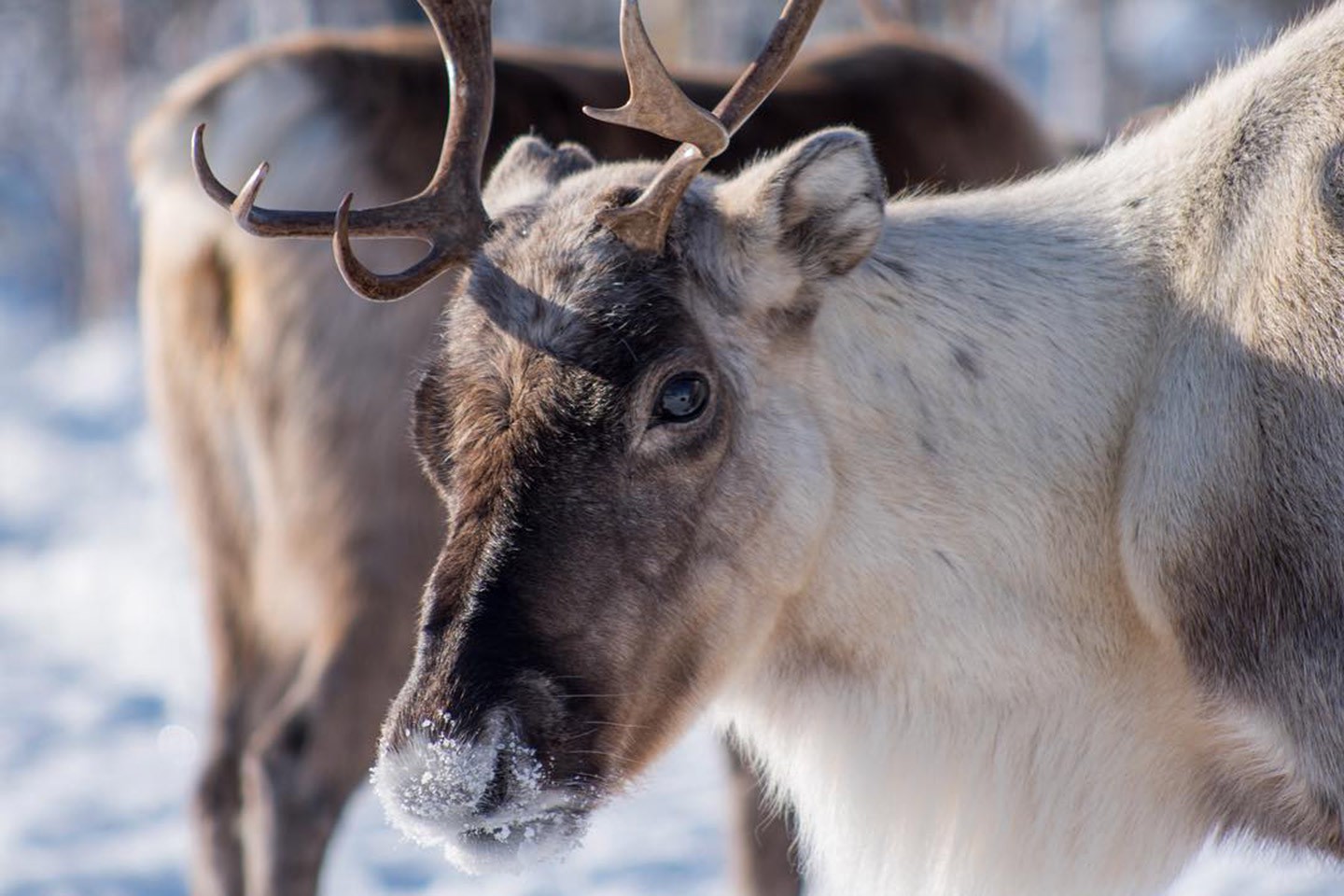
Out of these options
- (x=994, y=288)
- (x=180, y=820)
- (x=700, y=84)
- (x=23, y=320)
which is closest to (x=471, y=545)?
(x=994, y=288)

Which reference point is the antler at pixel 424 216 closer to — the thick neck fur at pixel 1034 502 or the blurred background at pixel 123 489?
the thick neck fur at pixel 1034 502

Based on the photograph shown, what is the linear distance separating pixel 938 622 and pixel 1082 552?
0.26 m

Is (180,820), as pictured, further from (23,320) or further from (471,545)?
(23,320)

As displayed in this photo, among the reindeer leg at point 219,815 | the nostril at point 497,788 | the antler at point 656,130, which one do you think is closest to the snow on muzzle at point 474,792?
the nostril at point 497,788

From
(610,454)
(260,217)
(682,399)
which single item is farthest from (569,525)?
(260,217)

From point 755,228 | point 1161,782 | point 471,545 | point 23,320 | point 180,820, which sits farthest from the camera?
point 23,320

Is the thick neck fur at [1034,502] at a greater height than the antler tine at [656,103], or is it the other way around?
the antler tine at [656,103]

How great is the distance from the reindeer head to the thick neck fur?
0.40 ft

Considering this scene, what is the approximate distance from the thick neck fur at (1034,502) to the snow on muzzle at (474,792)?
1.78ft

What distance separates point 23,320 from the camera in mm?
17016

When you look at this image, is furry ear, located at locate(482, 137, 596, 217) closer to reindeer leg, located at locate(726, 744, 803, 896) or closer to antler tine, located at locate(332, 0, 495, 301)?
antler tine, located at locate(332, 0, 495, 301)

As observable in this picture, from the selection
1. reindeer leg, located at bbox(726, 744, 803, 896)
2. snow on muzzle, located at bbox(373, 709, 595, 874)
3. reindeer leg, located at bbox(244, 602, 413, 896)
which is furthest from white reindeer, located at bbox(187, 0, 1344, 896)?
reindeer leg, located at bbox(726, 744, 803, 896)

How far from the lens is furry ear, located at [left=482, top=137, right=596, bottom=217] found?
2.72 metres

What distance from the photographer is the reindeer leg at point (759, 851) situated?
4066mm
